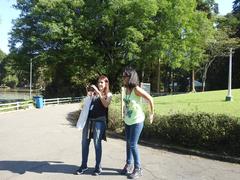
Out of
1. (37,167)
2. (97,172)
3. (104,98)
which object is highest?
(104,98)

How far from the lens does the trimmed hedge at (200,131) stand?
34.6ft

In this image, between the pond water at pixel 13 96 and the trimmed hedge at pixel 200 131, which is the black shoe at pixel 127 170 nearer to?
the trimmed hedge at pixel 200 131

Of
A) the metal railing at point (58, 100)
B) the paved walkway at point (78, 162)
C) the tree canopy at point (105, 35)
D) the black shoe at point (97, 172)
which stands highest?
the tree canopy at point (105, 35)

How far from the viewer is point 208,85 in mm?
73688

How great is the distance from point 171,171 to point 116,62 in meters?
43.9

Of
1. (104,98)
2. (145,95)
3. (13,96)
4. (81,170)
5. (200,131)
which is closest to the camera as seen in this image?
(145,95)

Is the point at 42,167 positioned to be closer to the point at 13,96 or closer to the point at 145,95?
the point at 145,95

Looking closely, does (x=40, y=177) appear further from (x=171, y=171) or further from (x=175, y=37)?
(x=175, y=37)

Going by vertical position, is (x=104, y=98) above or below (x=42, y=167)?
above

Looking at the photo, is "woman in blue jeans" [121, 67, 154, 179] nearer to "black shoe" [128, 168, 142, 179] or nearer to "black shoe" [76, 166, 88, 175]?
"black shoe" [128, 168, 142, 179]

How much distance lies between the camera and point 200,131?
1119 centimetres

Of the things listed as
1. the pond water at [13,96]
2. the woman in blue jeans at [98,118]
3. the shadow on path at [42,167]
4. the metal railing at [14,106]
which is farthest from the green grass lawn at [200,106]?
the pond water at [13,96]

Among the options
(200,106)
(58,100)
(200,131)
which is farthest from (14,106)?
(200,131)

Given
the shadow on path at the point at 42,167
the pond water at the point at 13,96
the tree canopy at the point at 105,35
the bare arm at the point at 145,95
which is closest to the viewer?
the bare arm at the point at 145,95
